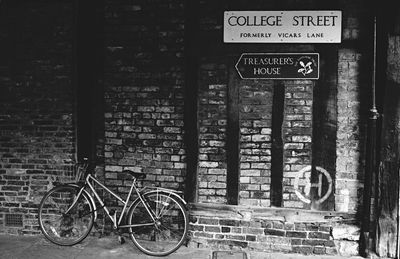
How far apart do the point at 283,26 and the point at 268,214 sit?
7.55 feet

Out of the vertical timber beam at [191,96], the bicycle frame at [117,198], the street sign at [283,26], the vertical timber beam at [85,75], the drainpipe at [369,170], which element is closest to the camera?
the drainpipe at [369,170]

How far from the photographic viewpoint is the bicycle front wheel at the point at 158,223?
4758 millimetres

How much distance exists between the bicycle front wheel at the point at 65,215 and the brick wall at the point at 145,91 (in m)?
0.53

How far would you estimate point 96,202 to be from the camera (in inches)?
207

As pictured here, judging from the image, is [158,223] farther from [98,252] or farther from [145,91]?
[145,91]

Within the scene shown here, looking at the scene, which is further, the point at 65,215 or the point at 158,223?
the point at 65,215

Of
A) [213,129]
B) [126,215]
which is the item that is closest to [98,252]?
[126,215]

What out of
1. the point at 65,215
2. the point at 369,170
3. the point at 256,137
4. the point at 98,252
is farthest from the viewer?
the point at 65,215

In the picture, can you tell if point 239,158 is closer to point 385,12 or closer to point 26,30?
point 385,12

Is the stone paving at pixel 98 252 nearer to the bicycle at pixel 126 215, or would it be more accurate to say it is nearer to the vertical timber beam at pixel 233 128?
the bicycle at pixel 126 215

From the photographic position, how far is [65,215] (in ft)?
16.5

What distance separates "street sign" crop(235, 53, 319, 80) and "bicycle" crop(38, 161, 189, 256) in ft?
5.80

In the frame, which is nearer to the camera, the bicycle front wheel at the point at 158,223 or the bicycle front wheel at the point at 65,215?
the bicycle front wheel at the point at 158,223

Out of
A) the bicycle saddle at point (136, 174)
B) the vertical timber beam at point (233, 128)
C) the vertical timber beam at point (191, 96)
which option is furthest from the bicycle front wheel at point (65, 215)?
the vertical timber beam at point (233, 128)
